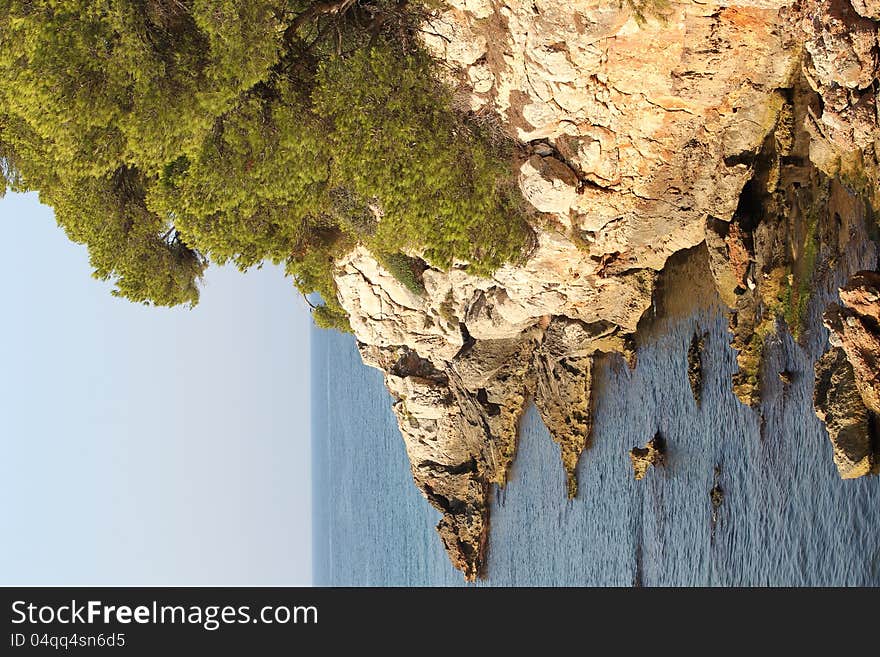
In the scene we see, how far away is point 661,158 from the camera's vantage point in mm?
26578

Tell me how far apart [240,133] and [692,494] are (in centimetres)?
1731

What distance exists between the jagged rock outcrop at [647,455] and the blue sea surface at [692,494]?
32cm

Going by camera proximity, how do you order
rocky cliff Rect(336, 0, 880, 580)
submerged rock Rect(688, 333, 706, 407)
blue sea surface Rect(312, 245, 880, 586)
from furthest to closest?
submerged rock Rect(688, 333, 706, 407) < rocky cliff Rect(336, 0, 880, 580) < blue sea surface Rect(312, 245, 880, 586)

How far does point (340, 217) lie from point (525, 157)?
682cm

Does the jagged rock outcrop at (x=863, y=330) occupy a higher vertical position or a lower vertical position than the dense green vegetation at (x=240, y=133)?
lower

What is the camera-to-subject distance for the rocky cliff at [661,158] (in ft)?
72.4

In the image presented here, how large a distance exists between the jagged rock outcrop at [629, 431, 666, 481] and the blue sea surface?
12.5 inches

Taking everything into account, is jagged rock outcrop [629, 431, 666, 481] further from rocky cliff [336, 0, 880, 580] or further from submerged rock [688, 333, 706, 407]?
rocky cliff [336, 0, 880, 580]

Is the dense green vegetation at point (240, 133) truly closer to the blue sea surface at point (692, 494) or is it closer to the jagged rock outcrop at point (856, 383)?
the blue sea surface at point (692, 494)

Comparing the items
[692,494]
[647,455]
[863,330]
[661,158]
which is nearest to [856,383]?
[863,330]

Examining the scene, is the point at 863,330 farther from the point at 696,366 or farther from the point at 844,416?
the point at 696,366

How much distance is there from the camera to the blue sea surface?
2128 centimetres

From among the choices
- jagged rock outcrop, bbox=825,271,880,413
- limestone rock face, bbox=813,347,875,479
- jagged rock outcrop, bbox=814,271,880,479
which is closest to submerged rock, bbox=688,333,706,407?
limestone rock face, bbox=813,347,875,479

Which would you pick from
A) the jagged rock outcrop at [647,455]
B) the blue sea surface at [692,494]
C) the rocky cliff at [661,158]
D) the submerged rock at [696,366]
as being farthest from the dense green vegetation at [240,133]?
the jagged rock outcrop at [647,455]
